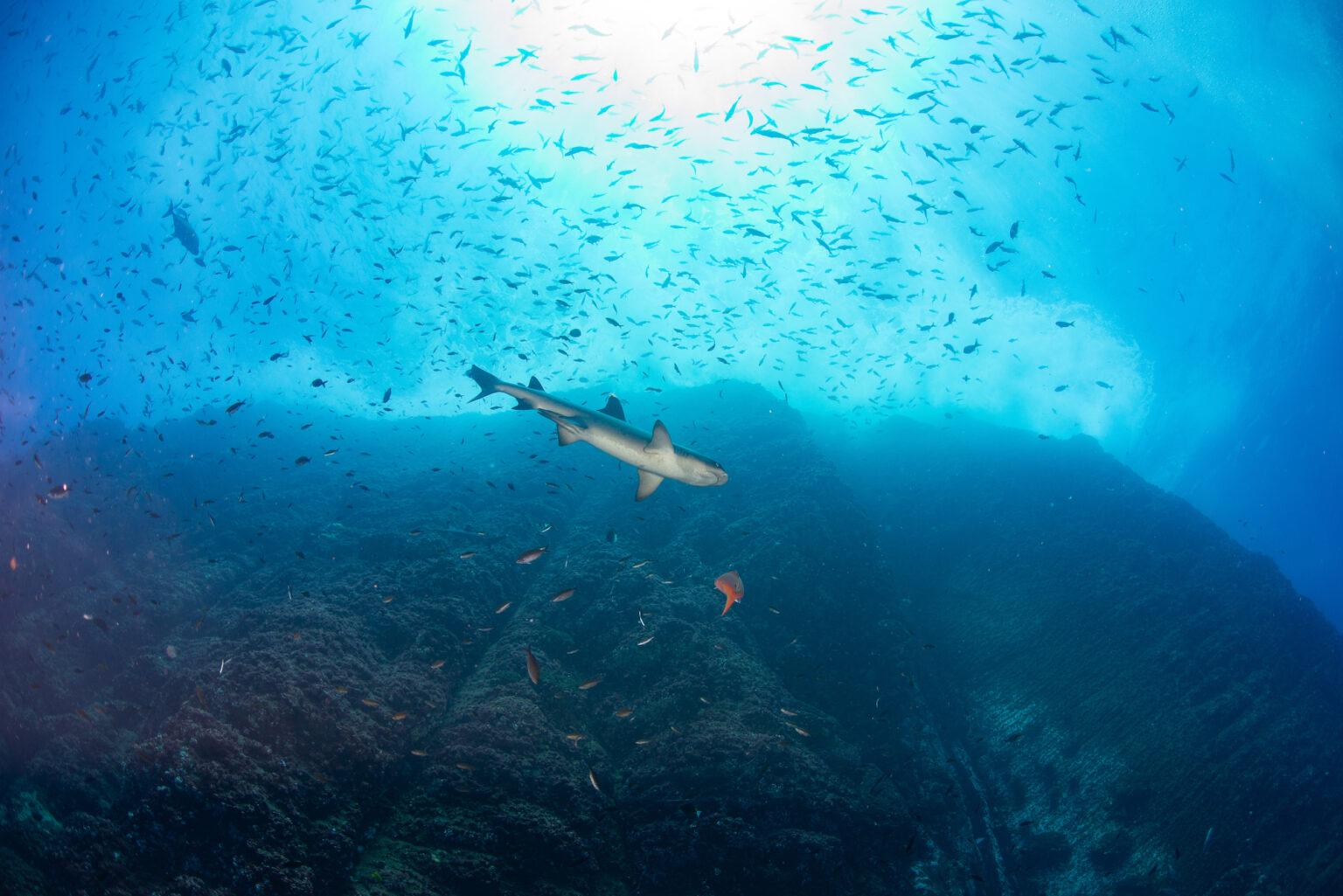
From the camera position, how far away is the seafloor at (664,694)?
5914mm

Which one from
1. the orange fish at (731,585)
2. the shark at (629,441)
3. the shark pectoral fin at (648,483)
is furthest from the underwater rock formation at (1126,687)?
the shark at (629,441)

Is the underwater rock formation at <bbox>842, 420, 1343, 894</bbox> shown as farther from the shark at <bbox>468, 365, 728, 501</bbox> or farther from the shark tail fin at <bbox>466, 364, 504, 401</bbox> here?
the shark tail fin at <bbox>466, 364, 504, 401</bbox>

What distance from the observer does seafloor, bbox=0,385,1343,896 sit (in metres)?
5.91

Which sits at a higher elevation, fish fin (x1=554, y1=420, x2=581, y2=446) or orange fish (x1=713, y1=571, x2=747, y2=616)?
fish fin (x1=554, y1=420, x2=581, y2=446)

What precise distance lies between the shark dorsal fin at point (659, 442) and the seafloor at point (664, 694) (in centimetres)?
497

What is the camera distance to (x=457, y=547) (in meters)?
14.7

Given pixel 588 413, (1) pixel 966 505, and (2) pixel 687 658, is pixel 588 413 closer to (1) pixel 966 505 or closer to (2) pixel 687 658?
(2) pixel 687 658

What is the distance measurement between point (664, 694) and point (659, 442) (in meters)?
6.90

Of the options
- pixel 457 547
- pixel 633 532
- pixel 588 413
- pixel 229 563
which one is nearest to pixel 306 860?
pixel 588 413


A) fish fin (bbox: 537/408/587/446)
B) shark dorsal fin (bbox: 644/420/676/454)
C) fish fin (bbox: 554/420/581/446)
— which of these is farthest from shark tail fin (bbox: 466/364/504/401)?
shark dorsal fin (bbox: 644/420/676/454)

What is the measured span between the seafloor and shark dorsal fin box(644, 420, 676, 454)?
4973 millimetres

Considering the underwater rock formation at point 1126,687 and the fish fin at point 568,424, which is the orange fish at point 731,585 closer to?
the fish fin at point 568,424

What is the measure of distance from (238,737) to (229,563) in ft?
44.5

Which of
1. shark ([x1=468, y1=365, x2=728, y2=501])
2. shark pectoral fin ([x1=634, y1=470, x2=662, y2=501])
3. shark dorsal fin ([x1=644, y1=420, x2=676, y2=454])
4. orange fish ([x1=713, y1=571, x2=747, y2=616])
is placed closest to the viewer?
shark dorsal fin ([x1=644, y1=420, x2=676, y2=454])
